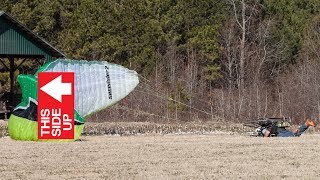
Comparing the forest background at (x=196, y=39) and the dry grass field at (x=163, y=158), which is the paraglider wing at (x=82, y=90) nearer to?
the dry grass field at (x=163, y=158)

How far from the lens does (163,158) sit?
1788 cm

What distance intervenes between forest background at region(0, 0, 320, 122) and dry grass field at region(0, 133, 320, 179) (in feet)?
66.3

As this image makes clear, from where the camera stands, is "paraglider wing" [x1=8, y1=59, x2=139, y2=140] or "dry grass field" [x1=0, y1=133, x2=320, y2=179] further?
"paraglider wing" [x1=8, y1=59, x2=139, y2=140]

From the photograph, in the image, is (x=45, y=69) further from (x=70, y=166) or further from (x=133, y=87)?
(x=70, y=166)

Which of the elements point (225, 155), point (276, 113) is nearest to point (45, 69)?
point (225, 155)

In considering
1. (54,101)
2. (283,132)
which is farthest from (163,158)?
(283,132)

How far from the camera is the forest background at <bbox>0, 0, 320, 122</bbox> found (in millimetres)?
46188

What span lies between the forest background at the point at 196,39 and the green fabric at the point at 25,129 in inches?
758

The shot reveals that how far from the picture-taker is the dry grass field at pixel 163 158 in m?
15.0

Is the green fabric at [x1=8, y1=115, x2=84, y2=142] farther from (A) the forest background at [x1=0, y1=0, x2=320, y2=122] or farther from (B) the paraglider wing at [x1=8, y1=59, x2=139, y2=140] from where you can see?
(A) the forest background at [x1=0, y1=0, x2=320, y2=122]

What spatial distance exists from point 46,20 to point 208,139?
2613 centimetres

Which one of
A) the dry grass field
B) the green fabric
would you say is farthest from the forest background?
the dry grass field

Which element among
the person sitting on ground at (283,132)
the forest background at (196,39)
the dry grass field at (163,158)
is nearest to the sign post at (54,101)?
the dry grass field at (163,158)

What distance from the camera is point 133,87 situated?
26359 mm
